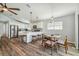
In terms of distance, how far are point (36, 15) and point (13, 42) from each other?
73cm

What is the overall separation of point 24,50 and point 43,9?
94cm

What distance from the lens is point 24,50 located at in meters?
2.68

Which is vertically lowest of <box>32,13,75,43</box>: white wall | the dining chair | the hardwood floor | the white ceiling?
the hardwood floor

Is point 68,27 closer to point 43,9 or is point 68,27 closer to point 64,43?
point 64,43

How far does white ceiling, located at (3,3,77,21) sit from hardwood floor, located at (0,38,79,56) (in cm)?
53

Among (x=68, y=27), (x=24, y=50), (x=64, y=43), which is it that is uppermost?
(x=68, y=27)

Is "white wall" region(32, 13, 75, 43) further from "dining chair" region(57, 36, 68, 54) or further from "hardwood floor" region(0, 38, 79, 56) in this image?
"hardwood floor" region(0, 38, 79, 56)

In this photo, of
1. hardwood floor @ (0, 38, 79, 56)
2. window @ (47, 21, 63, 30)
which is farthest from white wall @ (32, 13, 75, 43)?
hardwood floor @ (0, 38, 79, 56)

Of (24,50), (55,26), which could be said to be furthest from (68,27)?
(24,50)

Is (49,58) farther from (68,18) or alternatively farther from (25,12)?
(25,12)

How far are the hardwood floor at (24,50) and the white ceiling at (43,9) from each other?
53 cm

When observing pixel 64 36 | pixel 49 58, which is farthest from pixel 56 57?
pixel 64 36

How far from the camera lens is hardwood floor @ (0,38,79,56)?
8.67ft

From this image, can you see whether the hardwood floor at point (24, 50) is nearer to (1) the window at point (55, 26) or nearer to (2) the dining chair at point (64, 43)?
(2) the dining chair at point (64, 43)
